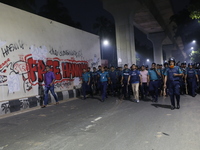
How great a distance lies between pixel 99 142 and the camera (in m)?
4.38

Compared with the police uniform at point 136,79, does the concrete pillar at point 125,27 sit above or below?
above

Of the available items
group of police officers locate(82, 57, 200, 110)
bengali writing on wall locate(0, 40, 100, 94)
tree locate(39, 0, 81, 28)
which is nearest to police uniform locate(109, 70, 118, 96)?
group of police officers locate(82, 57, 200, 110)

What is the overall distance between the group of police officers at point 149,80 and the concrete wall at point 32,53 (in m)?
1.70

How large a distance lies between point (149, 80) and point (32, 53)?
239 inches

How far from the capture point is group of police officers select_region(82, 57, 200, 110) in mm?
7864

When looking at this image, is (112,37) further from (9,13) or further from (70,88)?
(9,13)

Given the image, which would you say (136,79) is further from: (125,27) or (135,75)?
(125,27)

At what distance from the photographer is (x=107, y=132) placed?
508 cm

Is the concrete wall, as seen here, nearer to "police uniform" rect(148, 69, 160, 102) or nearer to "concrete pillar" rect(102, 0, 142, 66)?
"police uniform" rect(148, 69, 160, 102)

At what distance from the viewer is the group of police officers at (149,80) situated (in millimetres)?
7864

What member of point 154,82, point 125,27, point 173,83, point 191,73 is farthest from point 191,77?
point 125,27

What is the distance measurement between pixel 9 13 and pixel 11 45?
1.50 m

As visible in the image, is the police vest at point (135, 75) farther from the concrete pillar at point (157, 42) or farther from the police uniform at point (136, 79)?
the concrete pillar at point (157, 42)

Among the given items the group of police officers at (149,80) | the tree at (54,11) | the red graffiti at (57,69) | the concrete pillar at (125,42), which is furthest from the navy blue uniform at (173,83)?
the tree at (54,11)
